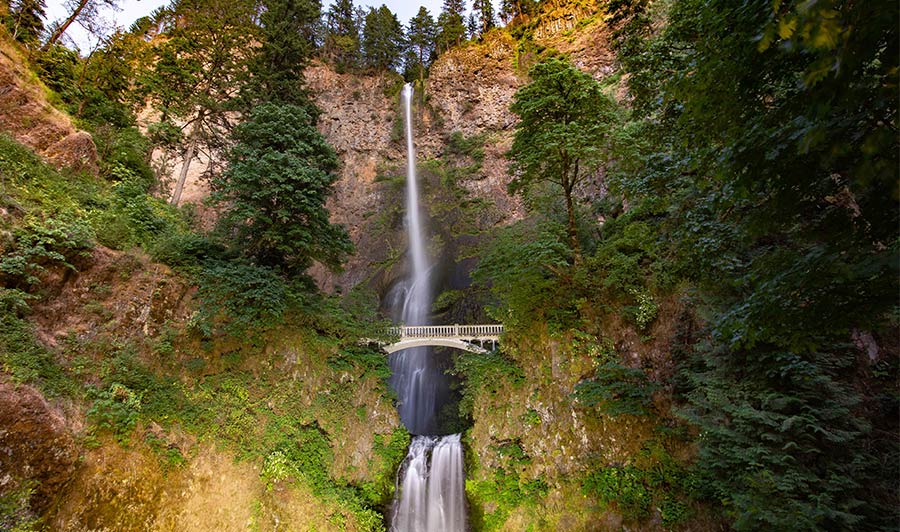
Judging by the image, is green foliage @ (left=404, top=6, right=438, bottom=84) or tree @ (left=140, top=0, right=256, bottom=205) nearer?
tree @ (left=140, top=0, right=256, bottom=205)

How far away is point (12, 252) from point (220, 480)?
6.01 metres

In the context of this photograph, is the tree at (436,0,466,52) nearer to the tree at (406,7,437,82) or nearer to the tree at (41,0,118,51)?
the tree at (406,7,437,82)

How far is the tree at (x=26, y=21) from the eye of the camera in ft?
33.1

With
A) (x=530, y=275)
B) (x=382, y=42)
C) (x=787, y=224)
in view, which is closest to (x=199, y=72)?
(x=530, y=275)

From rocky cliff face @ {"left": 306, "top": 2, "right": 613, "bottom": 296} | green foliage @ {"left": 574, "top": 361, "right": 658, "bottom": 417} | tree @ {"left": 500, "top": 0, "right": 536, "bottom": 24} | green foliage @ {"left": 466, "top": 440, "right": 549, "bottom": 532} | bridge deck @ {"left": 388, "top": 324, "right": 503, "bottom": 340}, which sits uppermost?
tree @ {"left": 500, "top": 0, "right": 536, "bottom": 24}

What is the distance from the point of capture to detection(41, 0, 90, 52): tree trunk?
10.5 m

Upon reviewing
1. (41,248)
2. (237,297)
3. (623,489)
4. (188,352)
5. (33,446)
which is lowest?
(623,489)

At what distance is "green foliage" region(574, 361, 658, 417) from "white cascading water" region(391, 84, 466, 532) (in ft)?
16.7

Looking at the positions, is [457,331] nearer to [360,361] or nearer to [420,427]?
[360,361]

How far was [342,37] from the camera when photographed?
30828 millimetres

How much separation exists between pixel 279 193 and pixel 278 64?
598 centimetres

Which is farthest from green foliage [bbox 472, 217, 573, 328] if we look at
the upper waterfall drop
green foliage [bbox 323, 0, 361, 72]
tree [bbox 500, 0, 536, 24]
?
green foliage [bbox 323, 0, 361, 72]

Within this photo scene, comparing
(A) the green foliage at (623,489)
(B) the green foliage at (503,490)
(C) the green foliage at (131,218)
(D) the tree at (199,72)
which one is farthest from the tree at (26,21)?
(A) the green foliage at (623,489)

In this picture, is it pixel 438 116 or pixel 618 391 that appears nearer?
pixel 618 391
